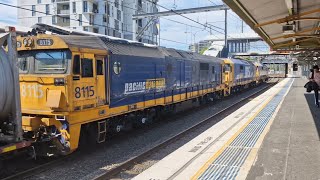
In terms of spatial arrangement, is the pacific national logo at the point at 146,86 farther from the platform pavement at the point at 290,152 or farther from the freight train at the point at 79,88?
the platform pavement at the point at 290,152

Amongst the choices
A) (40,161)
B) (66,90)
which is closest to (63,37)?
(66,90)

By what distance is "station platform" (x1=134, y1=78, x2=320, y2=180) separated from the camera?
286 inches

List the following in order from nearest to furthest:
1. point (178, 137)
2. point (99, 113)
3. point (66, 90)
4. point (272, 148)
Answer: point (66, 90) → point (272, 148) → point (99, 113) → point (178, 137)

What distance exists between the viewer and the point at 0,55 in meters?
6.92

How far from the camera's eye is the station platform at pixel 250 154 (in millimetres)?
7270

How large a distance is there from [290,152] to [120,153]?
4.58m

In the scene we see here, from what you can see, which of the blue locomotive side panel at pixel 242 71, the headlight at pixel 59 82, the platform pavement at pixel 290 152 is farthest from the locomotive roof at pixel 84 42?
the blue locomotive side panel at pixel 242 71

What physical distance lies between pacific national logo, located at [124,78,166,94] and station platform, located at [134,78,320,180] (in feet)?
8.61

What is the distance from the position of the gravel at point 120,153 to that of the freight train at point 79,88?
44cm

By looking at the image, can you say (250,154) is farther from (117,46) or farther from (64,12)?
(64,12)

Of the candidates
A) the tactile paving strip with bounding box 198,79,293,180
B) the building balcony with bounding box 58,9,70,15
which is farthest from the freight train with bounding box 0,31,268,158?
the building balcony with bounding box 58,9,70,15

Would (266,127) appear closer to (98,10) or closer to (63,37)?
(63,37)

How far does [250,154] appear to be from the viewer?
8.62m

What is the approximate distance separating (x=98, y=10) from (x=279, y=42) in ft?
192
